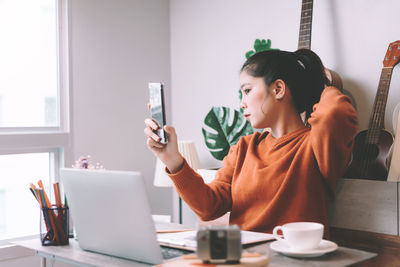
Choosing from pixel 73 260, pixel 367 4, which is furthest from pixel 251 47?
pixel 73 260

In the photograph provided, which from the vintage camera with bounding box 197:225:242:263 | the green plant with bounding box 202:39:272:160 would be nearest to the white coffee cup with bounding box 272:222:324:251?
the vintage camera with bounding box 197:225:242:263

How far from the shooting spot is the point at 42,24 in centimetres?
267

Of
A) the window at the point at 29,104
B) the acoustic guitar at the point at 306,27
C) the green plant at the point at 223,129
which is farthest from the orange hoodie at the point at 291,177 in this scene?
the window at the point at 29,104

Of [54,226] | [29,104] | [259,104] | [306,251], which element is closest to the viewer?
[306,251]

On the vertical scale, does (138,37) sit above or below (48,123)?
above

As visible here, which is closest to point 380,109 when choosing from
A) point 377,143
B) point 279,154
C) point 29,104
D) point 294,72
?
point 377,143

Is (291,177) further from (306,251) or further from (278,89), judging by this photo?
(306,251)

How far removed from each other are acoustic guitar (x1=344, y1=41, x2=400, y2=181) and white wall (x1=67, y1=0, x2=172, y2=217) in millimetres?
1504

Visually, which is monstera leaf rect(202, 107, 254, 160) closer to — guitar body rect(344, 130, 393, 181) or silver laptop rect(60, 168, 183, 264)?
guitar body rect(344, 130, 393, 181)

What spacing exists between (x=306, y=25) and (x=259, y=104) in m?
0.82

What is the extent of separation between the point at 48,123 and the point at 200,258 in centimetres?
204

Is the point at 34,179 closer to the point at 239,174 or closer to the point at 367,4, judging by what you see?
the point at 239,174

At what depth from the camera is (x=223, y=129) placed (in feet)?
9.25

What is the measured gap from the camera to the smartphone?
3.94 feet
